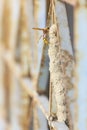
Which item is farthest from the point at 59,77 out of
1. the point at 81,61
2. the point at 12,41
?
the point at 12,41

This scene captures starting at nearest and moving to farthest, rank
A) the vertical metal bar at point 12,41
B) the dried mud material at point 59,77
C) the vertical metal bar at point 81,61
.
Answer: the vertical metal bar at point 81,61 → the dried mud material at point 59,77 → the vertical metal bar at point 12,41

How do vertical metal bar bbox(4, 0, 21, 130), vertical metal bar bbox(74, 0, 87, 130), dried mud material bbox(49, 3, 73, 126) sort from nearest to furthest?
vertical metal bar bbox(74, 0, 87, 130) → dried mud material bbox(49, 3, 73, 126) → vertical metal bar bbox(4, 0, 21, 130)

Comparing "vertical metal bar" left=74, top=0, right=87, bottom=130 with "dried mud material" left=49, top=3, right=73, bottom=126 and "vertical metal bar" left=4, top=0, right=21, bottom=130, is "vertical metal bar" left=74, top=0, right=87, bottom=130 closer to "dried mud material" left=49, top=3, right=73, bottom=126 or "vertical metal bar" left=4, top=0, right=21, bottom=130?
"dried mud material" left=49, top=3, right=73, bottom=126

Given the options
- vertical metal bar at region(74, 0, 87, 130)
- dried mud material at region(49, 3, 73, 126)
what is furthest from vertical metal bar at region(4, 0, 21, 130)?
vertical metal bar at region(74, 0, 87, 130)

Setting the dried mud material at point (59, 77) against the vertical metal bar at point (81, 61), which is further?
the dried mud material at point (59, 77)

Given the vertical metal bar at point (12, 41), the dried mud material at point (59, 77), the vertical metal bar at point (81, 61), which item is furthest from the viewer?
the vertical metal bar at point (12, 41)

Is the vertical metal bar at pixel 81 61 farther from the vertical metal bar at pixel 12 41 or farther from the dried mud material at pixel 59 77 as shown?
the vertical metal bar at pixel 12 41

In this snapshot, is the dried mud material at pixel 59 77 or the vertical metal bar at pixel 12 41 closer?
the dried mud material at pixel 59 77

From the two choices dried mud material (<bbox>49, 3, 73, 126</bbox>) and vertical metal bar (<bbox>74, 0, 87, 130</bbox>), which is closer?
vertical metal bar (<bbox>74, 0, 87, 130</bbox>)

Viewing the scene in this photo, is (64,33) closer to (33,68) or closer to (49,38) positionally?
(49,38)

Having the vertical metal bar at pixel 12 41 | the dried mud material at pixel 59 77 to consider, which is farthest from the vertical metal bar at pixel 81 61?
the vertical metal bar at pixel 12 41

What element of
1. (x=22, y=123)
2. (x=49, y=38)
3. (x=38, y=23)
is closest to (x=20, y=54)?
(x=22, y=123)
